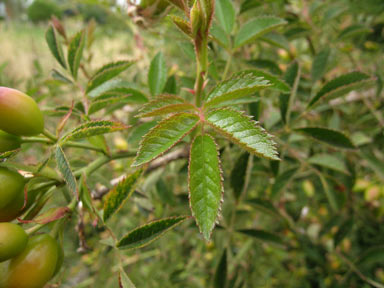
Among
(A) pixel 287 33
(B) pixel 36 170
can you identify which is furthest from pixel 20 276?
(A) pixel 287 33

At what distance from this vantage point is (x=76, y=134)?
1.54 feet

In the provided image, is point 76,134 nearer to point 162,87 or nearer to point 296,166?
point 162,87

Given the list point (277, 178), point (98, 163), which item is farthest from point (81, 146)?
point (277, 178)

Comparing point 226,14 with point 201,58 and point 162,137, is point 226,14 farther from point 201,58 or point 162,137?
point 162,137

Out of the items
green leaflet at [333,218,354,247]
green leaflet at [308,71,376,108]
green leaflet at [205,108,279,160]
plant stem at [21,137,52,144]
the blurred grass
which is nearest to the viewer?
green leaflet at [205,108,279,160]

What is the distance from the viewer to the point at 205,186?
0.41m

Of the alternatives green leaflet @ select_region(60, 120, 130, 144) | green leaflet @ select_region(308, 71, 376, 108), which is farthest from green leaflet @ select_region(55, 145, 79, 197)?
green leaflet @ select_region(308, 71, 376, 108)

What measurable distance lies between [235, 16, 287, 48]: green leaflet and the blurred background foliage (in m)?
0.07

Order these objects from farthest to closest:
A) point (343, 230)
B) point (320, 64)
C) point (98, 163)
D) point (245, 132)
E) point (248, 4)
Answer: point (343, 230), point (320, 64), point (248, 4), point (98, 163), point (245, 132)

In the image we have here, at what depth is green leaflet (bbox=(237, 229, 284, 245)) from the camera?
893mm

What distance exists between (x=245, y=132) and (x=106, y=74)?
454 mm

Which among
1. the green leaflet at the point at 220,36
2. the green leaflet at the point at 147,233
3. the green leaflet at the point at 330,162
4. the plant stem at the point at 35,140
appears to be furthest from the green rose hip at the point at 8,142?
the green leaflet at the point at 330,162

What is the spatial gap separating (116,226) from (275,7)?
3.67 ft

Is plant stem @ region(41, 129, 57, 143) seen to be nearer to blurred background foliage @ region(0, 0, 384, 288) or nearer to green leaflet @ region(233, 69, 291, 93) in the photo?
blurred background foliage @ region(0, 0, 384, 288)
